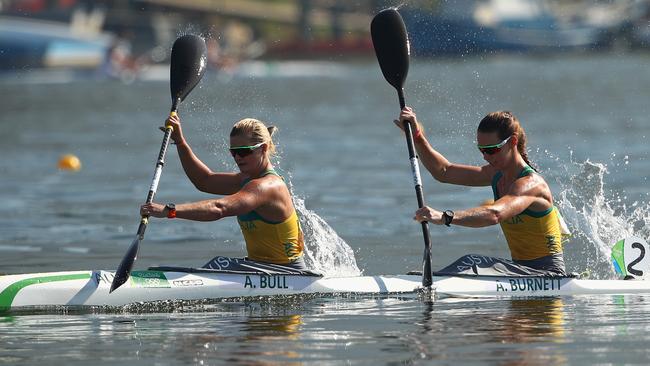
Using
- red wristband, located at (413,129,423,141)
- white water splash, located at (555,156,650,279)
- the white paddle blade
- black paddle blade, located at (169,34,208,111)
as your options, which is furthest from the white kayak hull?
white water splash, located at (555,156,650,279)

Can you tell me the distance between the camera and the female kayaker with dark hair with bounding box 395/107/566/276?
1312 centimetres

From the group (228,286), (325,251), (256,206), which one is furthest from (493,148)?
(325,251)

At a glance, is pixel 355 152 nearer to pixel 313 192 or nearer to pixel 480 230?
pixel 313 192

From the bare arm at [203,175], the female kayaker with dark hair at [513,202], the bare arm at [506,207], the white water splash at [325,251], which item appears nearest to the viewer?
the bare arm at [506,207]

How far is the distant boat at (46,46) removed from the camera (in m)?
85.4

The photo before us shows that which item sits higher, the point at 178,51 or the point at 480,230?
the point at 178,51

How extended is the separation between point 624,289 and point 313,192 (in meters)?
11.5

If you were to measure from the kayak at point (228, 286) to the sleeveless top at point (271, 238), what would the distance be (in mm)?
194

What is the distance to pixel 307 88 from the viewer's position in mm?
75000

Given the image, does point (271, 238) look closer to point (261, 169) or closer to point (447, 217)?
point (261, 169)

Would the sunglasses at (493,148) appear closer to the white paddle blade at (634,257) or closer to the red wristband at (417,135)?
the red wristband at (417,135)

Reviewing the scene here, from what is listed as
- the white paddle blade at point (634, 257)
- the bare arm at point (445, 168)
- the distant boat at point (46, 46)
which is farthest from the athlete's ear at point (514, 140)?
the distant boat at point (46, 46)

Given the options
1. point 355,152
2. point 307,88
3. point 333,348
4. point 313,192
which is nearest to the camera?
point 333,348

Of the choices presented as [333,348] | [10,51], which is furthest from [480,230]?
[10,51]
